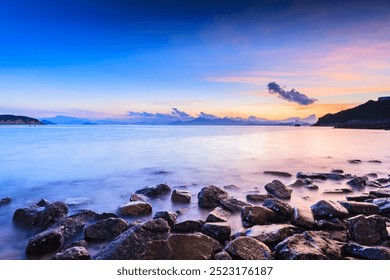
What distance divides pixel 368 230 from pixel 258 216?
1181mm

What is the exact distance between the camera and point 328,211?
346 cm

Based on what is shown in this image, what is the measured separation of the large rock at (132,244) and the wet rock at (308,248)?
4.00 feet

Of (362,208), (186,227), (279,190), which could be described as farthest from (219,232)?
(279,190)

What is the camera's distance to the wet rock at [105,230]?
126 inches

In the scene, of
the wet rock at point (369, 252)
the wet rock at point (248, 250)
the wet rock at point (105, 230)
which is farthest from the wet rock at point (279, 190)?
the wet rock at point (105, 230)

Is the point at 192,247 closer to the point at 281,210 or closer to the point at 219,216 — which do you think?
the point at 219,216

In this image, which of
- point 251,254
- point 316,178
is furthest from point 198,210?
point 316,178

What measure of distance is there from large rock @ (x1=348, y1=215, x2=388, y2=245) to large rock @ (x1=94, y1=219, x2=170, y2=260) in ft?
6.58

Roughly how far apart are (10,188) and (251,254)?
18.0 feet

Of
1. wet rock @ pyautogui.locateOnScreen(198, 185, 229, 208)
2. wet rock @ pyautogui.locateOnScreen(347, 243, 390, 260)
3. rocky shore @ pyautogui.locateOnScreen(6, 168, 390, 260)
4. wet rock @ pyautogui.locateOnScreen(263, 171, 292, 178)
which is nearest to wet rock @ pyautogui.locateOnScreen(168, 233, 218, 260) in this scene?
rocky shore @ pyautogui.locateOnScreen(6, 168, 390, 260)

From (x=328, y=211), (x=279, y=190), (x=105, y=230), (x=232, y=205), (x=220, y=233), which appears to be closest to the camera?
(x=220, y=233)

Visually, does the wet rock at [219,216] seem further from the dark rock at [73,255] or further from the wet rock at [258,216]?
the dark rock at [73,255]

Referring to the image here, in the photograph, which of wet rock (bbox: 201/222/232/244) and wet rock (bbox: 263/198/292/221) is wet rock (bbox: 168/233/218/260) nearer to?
wet rock (bbox: 201/222/232/244)

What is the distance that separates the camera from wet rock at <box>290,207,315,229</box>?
10.7 feet
